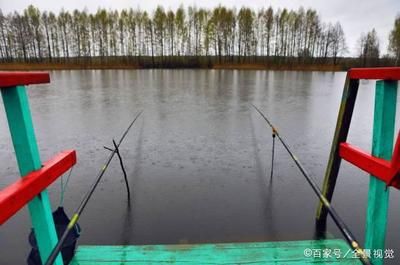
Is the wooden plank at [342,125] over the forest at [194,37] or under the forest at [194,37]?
under

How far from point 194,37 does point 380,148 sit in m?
47.1

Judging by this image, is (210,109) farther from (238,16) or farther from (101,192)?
(238,16)

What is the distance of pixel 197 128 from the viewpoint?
21.1ft

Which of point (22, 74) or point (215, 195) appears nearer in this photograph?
point (22, 74)

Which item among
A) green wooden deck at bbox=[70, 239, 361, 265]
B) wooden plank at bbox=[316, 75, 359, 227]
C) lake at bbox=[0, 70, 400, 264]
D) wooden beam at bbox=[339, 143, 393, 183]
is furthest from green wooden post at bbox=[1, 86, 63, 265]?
wooden plank at bbox=[316, 75, 359, 227]

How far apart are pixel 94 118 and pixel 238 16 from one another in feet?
138

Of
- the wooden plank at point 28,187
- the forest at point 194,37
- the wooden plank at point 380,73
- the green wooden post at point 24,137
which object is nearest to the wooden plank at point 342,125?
the wooden plank at point 380,73

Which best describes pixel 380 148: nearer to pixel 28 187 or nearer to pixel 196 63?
pixel 28 187

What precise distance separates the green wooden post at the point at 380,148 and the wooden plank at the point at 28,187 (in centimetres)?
172

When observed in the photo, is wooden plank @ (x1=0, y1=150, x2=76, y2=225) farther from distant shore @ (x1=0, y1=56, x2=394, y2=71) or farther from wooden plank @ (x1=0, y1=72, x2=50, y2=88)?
distant shore @ (x1=0, y1=56, x2=394, y2=71)

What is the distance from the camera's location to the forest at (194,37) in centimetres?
4281

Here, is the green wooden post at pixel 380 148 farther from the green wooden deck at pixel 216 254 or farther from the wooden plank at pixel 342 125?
the wooden plank at pixel 342 125

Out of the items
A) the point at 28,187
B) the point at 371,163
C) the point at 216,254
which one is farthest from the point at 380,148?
the point at 28,187

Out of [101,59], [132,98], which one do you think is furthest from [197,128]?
[101,59]
